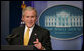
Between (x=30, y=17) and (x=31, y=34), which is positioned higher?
(x=30, y=17)

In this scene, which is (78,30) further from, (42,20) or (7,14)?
(7,14)

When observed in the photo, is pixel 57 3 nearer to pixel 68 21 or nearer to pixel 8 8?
pixel 68 21

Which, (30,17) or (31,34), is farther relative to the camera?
(30,17)

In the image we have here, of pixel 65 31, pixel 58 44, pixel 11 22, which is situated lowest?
pixel 58 44

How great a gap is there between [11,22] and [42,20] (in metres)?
0.61

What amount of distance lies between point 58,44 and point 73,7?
0.77 metres

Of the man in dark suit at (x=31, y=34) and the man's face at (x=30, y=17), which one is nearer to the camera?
the man in dark suit at (x=31, y=34)

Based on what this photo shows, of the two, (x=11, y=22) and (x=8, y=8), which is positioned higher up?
(x=8, y=8)

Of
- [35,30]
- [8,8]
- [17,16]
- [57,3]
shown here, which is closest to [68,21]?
[57,3]

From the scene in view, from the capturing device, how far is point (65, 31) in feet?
9.67

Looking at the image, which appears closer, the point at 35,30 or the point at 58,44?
the point at 35,30

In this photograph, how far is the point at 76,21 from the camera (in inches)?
116

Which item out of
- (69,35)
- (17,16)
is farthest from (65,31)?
(17,16)

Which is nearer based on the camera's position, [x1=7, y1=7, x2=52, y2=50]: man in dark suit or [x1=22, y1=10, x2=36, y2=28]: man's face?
[x1=7, y1=7, x2=52, y2=50]: man in dark suit
